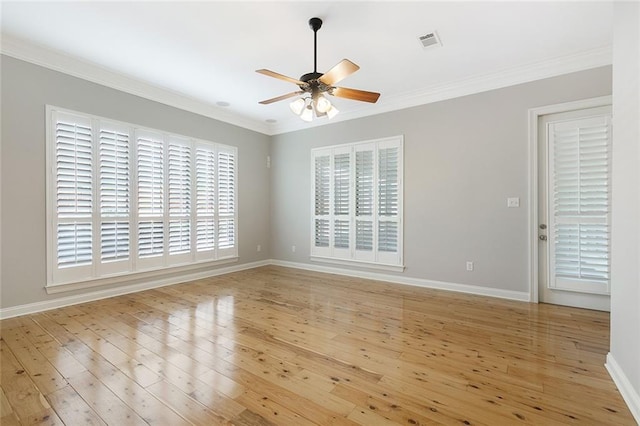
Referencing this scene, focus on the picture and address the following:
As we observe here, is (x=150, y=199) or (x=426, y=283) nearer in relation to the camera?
(x=150, y=199)

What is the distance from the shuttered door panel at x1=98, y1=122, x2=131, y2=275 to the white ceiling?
0.73m

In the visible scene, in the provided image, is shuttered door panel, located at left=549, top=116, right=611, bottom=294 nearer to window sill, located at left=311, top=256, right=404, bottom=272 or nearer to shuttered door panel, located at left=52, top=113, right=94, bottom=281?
window sill, located at left=311, top=256, right=404, bottom=272

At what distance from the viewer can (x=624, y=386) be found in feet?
5.88

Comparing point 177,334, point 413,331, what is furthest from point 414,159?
point 177,334

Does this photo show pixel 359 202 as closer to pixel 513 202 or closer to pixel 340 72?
pixel 513 202

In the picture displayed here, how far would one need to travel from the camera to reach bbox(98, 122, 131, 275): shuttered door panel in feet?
12.4

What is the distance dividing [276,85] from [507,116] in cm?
316

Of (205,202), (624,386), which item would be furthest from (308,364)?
(205,202)

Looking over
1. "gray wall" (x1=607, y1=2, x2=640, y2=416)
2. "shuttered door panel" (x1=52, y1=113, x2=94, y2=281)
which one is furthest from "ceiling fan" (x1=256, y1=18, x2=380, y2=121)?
"shuttered door panel" (x1=52, y1=113, x2=94, y2=281)

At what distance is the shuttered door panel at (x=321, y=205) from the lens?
5.45m

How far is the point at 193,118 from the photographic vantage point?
15.9 ft

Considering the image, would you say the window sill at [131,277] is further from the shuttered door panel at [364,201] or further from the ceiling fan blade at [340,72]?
the ceiling fan blade at [340,72]

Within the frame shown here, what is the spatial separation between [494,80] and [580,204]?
6.14 feet

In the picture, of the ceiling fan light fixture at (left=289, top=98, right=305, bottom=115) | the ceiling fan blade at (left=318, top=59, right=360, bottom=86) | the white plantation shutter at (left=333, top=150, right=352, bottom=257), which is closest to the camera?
the ceiling fan blade at (left=318, top=59, right=360, bottom=86)
